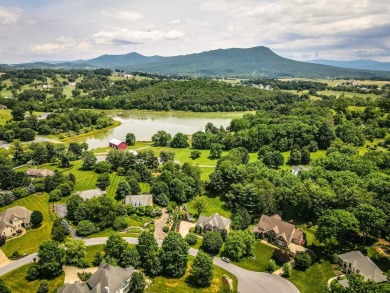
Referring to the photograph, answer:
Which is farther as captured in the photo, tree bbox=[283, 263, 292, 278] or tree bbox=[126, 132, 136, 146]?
tree bbox=[126, 132, 136, 146]

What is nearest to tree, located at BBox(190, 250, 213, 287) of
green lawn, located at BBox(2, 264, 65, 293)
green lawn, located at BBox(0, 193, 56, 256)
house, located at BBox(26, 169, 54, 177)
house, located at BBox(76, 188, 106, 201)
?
green lawn, located at BBox(2, 264, 65, 293)

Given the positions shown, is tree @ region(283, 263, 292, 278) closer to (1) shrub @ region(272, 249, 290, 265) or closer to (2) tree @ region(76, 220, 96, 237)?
(1) shrub @ region(272, 249, 290, 265)

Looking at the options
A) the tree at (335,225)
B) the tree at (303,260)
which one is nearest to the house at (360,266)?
the tree at (335,225)

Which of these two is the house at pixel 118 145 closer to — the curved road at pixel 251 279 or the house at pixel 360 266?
the curved road at pixel 251 279

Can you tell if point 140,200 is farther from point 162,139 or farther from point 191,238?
point 162,139

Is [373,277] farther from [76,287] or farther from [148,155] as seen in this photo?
[148,155]

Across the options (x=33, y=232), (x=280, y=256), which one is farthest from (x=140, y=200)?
(x=280, y=256)
